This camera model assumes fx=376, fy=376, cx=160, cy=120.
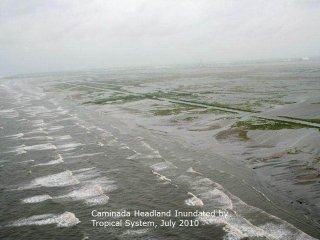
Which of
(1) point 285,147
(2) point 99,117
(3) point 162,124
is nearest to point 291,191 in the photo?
(1) point 285,147

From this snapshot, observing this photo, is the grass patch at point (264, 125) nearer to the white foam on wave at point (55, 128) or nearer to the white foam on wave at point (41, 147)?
the white foam on wave at point (41, 147)

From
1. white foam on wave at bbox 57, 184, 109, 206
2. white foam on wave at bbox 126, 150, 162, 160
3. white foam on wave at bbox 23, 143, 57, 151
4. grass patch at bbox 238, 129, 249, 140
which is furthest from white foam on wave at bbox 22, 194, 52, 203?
grass patch at bbox 238, 129, 249, 140

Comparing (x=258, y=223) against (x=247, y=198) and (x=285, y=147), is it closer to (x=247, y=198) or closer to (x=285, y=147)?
(x=247, y=198)

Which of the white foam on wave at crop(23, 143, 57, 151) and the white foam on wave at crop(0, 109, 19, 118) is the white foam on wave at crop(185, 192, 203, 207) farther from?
the white foam on wave at crop(0, 109, 19, 118)

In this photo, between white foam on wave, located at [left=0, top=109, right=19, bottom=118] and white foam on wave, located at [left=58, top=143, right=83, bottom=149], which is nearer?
white foam on wave, located at [left=58, top=143, right=83, bottom=149]

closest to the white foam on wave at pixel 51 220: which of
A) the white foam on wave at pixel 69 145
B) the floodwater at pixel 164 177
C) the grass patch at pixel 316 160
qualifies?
the floodwater at pixel 164 177

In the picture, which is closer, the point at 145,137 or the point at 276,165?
the point at 276,165
